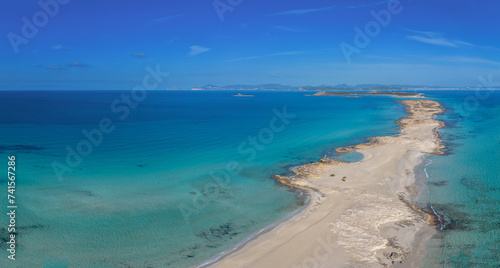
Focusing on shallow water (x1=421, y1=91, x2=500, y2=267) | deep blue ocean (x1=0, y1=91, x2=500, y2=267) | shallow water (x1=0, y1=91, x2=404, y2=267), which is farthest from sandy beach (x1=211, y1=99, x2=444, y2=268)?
shallow water (x1=0, y1=91, x2=404, y2=267)

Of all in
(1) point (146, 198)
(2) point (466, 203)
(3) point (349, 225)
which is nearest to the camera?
(3) point (349, 225)

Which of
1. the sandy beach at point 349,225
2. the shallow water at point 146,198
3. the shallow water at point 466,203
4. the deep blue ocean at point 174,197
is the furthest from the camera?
the shallow water at point 146,198

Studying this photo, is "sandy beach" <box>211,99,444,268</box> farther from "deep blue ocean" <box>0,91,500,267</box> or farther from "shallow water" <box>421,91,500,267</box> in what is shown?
"deep blue ocean" <box>0,91,500,267</box>

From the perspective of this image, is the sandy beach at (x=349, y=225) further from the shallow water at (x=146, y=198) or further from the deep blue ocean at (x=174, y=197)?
the shallow water at (x=146, y=198)

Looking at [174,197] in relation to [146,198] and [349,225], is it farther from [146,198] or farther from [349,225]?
[349,225]

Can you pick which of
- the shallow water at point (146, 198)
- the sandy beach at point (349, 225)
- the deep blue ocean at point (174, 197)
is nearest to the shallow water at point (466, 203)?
the deep blue ocean at point (174, 197)

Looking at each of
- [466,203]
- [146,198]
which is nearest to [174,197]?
[146,198]

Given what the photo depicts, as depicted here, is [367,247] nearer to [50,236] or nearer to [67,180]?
Result: [50,236]

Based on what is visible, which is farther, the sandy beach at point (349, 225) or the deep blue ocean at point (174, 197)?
the deep blue ocean at point (174, 197)

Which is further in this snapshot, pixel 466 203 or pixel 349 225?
pixel 466 203

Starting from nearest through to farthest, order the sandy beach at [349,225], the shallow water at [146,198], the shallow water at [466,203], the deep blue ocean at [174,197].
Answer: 1. the sandy beach at [349,225]
2. the shallow water at [466,203]
3. the deep blue ocean at [174,197]
4. the shallow water at [146,198]
